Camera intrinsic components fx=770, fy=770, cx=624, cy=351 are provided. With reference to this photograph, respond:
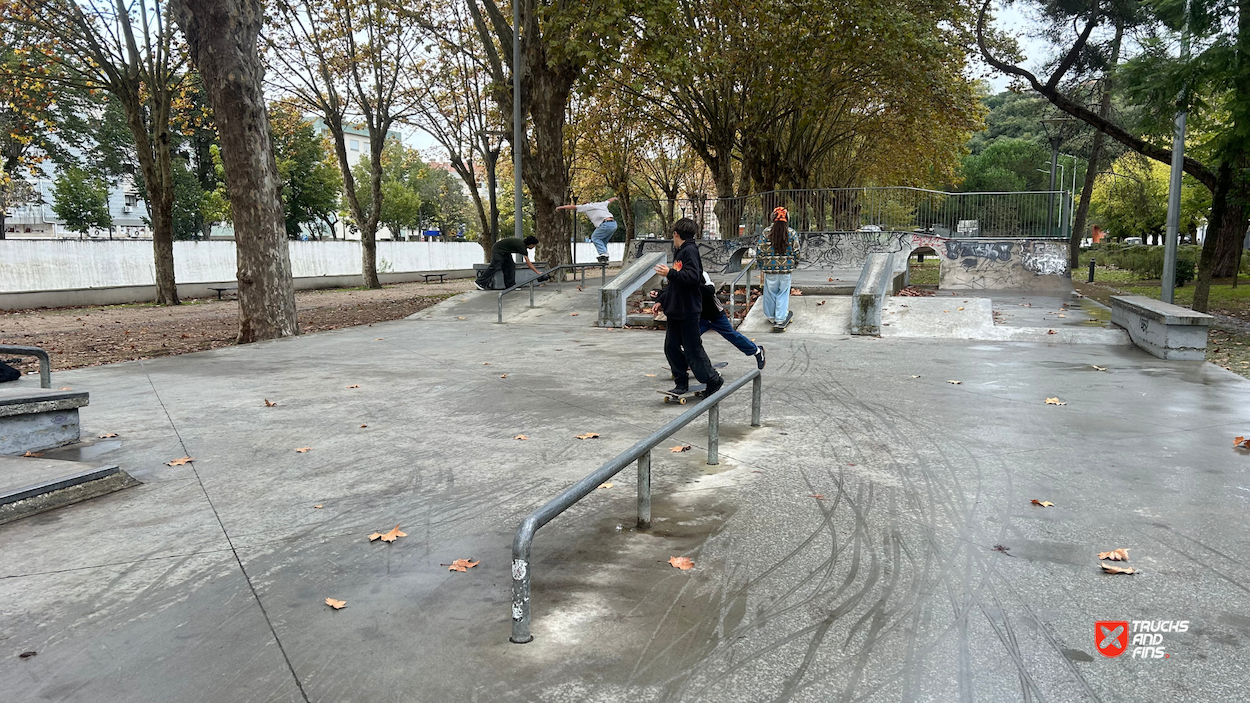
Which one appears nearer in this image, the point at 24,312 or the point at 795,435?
the point at 795,435

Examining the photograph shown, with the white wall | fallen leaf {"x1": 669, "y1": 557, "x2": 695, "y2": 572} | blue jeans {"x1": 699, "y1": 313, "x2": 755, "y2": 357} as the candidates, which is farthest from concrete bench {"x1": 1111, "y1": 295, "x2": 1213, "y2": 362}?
the white wall

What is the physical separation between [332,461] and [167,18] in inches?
671

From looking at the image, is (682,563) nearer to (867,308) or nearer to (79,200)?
(867,308)

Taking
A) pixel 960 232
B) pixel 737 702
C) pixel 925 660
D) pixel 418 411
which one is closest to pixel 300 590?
pixel 737 702

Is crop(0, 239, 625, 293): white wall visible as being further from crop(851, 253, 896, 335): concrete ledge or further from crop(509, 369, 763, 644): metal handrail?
crop(509, 369, 763, 644): metal handrail

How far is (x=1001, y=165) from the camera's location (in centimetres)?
7644

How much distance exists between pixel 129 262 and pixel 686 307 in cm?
2424

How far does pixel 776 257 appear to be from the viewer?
41.0 feet

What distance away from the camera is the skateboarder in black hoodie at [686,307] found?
7.10m

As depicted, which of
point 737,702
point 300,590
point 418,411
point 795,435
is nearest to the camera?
point 737,702

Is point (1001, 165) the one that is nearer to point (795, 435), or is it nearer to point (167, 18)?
point (167, 18)

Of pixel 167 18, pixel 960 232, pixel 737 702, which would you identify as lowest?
pixel 737 702

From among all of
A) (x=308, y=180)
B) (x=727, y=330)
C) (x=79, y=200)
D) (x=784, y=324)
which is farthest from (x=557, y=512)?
(x=308, y=180)

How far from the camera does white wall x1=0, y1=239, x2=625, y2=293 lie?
21859mm
